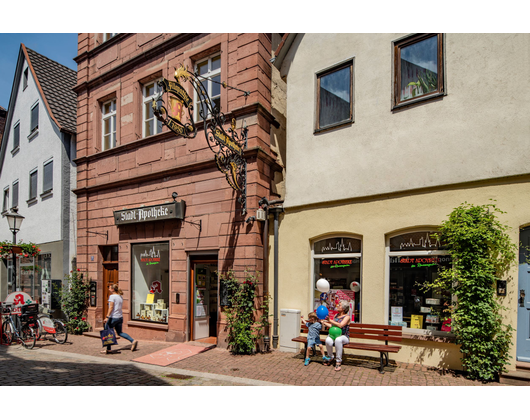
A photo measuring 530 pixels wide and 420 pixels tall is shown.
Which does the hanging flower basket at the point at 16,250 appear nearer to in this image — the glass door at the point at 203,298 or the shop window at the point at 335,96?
the glass door at the point at 203,298

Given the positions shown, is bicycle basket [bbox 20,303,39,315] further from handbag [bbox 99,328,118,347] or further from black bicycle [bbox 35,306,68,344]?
handbag [bbox 99,328,118,347]

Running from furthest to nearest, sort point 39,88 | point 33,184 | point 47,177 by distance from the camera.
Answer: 1. point 33,184
2. point 39,88
3. point 47,177

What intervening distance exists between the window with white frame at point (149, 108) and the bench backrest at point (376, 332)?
7398 millimetres

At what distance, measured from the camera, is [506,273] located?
611cm

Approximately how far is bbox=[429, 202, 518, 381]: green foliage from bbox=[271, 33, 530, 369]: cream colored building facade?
0.25 m

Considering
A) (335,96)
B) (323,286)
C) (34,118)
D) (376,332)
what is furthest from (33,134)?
(376,332)

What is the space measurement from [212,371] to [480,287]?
4.77 meters

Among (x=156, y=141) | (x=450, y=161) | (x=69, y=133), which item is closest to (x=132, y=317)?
(x=156, y=141)

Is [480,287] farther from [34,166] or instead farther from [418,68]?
[34,166]

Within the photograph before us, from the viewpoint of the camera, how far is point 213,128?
7.77 meters

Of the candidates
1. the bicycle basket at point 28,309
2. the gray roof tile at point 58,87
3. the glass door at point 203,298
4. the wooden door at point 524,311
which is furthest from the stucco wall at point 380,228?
the gray roof tile at point 58,87

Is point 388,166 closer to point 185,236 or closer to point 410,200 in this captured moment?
point 410,200

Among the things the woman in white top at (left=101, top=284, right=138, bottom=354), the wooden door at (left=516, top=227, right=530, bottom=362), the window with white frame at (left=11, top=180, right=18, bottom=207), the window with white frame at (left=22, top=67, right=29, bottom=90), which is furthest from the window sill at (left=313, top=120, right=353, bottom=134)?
the window with white frame at (left=11, top=180, right=18, bottom=207)

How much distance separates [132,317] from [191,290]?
2.49 meters
